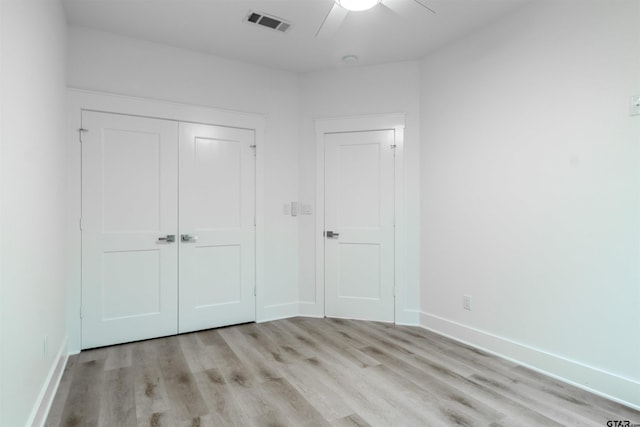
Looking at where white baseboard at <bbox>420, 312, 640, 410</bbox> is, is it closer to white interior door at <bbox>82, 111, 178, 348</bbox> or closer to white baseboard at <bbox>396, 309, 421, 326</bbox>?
white baseboard at <bbox>396, 309, 421, 326</bbox>

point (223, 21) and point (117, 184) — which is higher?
point (223, 21)

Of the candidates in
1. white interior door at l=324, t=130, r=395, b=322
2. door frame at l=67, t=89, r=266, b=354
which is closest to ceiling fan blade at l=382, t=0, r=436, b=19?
white interior door at l=324, t=130, r=395, b=322

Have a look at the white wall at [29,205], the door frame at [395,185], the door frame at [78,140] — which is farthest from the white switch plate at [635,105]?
the door frame at [78,140]

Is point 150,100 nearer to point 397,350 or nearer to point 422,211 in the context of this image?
point 422,211

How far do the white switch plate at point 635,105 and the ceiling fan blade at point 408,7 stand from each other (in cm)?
151

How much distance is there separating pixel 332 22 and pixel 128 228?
8.28 ft

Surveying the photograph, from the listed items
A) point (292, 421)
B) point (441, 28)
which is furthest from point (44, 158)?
point (441, 28)

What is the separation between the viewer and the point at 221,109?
3566 millimetres

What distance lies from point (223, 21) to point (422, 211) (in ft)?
8.44

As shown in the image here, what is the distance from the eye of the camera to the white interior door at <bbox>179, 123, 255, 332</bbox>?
134 inches

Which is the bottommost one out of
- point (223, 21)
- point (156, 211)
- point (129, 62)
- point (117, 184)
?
point (156, 211)

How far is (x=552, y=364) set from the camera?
8.25 ft

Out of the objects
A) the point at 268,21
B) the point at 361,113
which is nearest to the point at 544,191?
the point at 361,113

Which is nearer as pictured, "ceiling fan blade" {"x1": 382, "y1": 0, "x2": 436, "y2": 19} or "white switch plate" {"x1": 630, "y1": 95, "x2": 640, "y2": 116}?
"white switch plate" {"x1": 630, "y1": 95, "x2": 640, "y2": 116}
